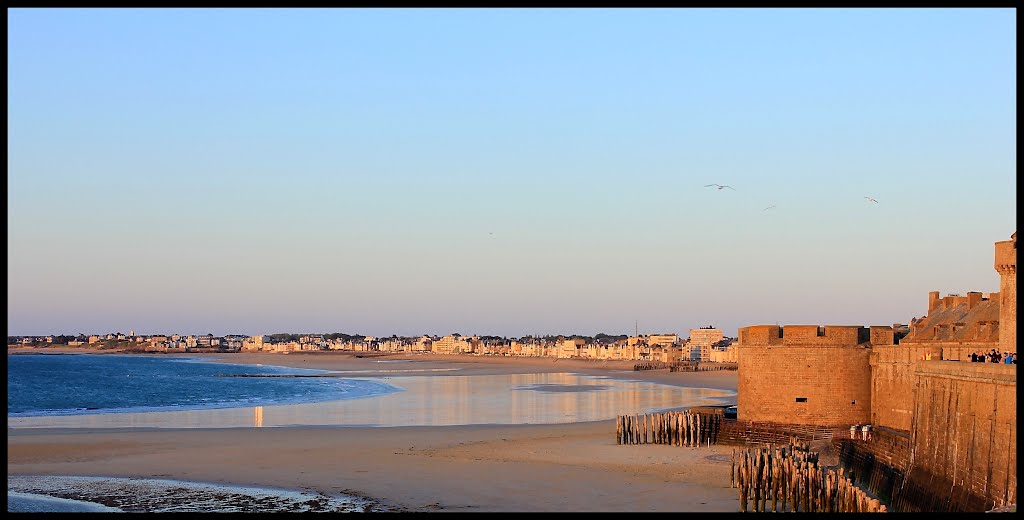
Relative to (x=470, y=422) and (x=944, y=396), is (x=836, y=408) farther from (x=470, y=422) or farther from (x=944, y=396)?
(x=470, y=422)

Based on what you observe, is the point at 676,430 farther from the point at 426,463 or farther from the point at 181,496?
the point at 181,496

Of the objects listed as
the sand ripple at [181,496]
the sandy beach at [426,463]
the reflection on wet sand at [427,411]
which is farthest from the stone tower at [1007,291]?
the reflection on wet sand at [427,411]

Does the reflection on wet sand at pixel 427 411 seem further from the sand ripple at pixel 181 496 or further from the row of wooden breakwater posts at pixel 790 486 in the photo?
the row of wooden breakwater posts at pixel 790 486

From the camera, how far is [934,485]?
69.3 feet

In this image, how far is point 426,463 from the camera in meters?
31.0

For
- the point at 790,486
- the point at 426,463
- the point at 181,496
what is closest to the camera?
the point at 790,486

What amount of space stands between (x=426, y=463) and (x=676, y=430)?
9.05m

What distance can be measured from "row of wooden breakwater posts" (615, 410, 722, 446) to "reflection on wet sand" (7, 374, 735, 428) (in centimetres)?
1197

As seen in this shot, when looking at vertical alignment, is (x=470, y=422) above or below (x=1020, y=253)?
below

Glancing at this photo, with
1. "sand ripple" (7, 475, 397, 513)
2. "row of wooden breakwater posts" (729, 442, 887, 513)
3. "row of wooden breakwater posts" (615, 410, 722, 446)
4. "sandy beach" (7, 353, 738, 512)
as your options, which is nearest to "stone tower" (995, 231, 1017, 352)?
"row of wooden breakwater posts" (729, 442, 887, 513)

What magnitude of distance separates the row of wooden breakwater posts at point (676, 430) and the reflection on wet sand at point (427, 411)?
471 inches

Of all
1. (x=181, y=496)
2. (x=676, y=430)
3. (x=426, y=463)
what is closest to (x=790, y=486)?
(x=426, y=463)
